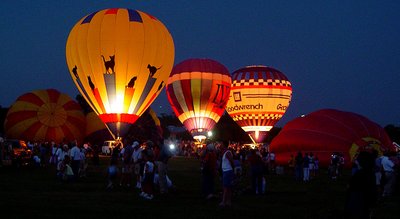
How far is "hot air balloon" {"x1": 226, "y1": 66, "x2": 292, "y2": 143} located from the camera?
51.0 m

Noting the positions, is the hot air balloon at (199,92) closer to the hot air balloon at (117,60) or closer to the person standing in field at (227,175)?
the hot air balloon at (117,60)

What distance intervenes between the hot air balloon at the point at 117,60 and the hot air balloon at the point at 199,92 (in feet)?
36.9

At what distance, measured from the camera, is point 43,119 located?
48344 mm

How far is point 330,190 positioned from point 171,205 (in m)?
7.76

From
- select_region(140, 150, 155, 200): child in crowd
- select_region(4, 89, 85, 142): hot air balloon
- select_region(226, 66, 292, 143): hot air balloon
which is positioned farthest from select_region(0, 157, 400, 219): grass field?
select_region(226, 66, 292, 143): hot air balloon

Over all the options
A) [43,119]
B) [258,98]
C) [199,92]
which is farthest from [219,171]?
[258,98]

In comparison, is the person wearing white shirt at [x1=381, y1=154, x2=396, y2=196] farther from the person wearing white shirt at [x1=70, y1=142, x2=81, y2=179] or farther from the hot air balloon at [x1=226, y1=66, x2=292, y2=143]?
the hot air balloon at [x1=226, y1=66, x2=292, y2=143]

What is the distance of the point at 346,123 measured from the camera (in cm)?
3597

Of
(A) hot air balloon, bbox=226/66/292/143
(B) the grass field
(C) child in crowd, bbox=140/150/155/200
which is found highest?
(A) hot air balloon, bbox=226/66/292/143

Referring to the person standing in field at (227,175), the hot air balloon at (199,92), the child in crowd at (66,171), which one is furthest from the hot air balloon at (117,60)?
the person standing in field at (227,175)

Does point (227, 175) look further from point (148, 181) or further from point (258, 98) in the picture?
point (258, 98)

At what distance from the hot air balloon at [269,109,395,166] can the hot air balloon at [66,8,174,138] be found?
8.28m

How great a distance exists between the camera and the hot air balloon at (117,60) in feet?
114

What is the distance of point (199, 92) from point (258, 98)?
19.5 feet
